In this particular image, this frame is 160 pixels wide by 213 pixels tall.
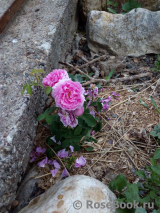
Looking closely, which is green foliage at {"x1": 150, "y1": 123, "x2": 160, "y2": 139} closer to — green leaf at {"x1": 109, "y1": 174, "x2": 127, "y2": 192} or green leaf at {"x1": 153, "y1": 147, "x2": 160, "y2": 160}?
green leaf at {"x1": 153, "y1": 147, "x2": 160, "y2": 160}

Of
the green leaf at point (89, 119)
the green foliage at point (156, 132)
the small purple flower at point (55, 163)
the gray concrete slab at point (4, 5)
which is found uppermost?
the gray concrete slab at point (4, 5)

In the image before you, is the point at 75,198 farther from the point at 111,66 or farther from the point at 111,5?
the point at 111,5

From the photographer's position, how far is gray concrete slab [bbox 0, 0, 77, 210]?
1261mm

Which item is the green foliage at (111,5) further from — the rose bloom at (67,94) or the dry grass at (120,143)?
the rose bloom at (67,94)

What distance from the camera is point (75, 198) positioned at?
111cm

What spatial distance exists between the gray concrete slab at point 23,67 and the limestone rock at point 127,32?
45 cm

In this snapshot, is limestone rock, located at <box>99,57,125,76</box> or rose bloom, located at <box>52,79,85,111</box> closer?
rose bloom, located at <box>52,79,85,111</box>

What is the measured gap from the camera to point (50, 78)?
4.32 ft

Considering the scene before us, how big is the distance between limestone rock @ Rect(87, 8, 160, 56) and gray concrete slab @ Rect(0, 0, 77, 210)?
0.45 meters

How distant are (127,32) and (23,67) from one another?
1.62m

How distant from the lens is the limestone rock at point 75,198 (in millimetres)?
1085

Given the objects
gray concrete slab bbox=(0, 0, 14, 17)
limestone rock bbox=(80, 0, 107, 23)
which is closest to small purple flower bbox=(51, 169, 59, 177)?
gray concrete slab bbox=(0, 0, 14, 17)

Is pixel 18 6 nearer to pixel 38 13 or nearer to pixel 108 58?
pixel 38 13

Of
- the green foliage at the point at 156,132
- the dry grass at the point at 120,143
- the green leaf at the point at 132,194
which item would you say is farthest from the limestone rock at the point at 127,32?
the green leaf at the point at 132,194
